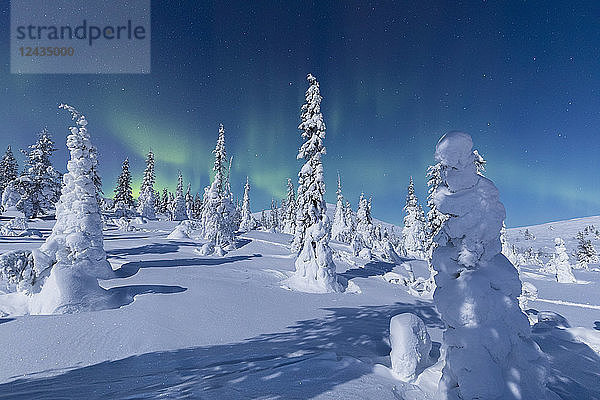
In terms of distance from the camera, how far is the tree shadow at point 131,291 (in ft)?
35.7

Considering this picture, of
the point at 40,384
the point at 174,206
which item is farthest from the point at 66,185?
the point at 174,206

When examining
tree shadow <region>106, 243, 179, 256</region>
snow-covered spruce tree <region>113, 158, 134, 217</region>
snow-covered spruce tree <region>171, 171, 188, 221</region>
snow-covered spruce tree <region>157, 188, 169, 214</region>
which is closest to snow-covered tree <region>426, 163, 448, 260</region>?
tree shadow <region>106, 243, 179, 256</region>

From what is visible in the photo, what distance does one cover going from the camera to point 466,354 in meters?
5.27

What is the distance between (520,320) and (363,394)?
3173 millimetres

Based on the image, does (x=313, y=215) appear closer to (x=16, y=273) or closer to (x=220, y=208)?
(x=16, y=273)

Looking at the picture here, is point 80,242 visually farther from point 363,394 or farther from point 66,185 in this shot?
point 363,394

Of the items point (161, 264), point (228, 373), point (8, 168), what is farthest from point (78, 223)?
point (8, 168)

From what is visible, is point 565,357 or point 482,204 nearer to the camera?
point 482,204

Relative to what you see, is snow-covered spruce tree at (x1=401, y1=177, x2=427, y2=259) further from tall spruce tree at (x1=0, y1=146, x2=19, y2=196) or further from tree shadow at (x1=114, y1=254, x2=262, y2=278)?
tall spruce tree at (x1=0, y1=146, x2=19, y2=196)

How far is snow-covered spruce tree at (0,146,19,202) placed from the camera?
49.0 metres

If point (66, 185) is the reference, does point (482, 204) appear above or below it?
below

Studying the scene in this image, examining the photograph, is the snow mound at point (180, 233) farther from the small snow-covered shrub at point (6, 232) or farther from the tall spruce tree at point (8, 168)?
the tall spruce tree at point (8, 168)

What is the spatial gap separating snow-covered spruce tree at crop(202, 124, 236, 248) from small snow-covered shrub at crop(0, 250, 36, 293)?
686 inches

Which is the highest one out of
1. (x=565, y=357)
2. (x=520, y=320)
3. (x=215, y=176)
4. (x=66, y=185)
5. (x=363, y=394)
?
(x=215, y=176)
